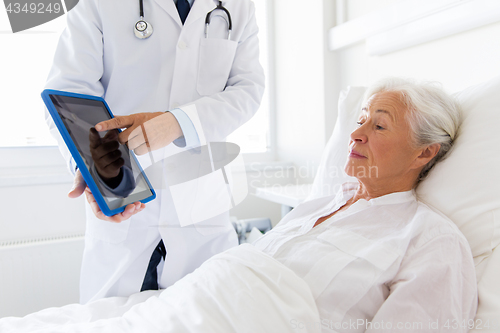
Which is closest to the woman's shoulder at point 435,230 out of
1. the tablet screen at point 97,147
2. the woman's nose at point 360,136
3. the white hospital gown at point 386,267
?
the white hospital gown at point 386,267

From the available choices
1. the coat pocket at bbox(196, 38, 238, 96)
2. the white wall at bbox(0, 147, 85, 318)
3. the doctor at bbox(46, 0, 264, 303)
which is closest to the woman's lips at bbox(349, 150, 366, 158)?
the doctor at bbox(46, 0, 264, 303)

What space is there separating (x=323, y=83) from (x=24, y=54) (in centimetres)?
159

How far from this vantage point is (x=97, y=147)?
740 millimetres

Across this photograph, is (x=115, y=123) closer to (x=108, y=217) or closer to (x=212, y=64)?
(x=108, y=217)

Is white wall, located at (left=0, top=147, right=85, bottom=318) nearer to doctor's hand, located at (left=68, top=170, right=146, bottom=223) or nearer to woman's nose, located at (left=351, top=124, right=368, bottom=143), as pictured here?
doctor's hand, located at (left=68, top=170, right=146, bottom=223)

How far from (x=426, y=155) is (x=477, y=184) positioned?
0.15 m

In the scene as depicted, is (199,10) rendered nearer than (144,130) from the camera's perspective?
No

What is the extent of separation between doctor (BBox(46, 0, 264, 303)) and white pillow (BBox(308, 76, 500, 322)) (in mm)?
593

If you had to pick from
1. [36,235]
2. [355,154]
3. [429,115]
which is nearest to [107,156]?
[355,154]

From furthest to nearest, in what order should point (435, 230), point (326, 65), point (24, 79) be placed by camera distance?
point (326, 65) → point (24, 79) → point (435, 230)

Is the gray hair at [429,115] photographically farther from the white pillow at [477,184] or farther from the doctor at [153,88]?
the doctor at [153,88]

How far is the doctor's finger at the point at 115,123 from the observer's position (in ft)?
2.30

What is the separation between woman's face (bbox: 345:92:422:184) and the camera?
3.17 feet

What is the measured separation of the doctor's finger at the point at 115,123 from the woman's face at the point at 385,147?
629mm
